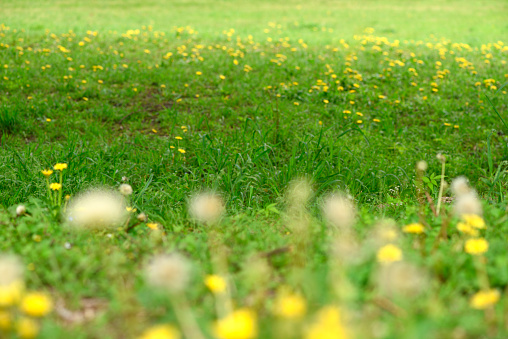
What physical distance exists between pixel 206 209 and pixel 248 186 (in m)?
1.80

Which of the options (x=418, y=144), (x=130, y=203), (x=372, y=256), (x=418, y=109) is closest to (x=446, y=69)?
(x=418, y=109)

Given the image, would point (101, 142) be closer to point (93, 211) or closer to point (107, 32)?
point (93, 211)

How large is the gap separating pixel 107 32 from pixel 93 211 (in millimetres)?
8997

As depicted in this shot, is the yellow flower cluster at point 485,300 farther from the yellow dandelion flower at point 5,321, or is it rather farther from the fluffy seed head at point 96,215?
the fluffy seed head at point 96,215

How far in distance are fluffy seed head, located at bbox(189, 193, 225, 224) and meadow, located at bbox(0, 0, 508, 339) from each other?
4 centimetres

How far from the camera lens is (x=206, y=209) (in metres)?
1.86

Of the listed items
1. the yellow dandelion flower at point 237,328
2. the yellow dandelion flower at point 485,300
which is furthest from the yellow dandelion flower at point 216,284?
the yellow dandelion flower at point 485,300

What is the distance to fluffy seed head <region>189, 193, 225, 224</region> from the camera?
1.88 metres

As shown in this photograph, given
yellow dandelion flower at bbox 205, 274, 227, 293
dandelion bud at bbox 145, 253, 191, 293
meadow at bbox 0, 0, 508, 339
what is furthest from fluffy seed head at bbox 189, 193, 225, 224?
→ dandelion bud at bbox 145, 253, 191, 293

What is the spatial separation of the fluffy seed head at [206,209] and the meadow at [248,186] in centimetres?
4

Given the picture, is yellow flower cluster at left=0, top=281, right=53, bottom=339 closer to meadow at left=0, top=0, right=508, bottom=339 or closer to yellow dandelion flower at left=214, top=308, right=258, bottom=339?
meadow at left=0, top=0, right=508, bottom=339

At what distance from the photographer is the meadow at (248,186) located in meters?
1.43

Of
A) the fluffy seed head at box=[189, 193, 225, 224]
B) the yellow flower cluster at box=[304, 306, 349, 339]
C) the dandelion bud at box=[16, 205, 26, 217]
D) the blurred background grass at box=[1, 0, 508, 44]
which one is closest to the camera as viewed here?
the yellow flower cluster at box=[304, 306, 349, 339]

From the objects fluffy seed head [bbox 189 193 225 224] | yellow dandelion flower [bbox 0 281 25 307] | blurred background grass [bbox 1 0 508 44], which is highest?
blurred background grass [bbox 1 0 508 44]
